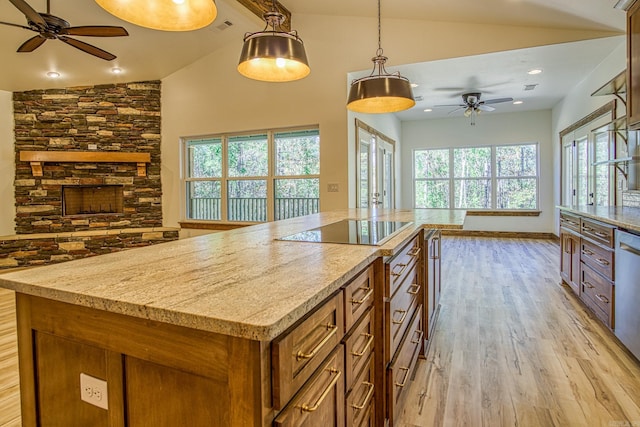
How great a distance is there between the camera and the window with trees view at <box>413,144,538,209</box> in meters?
8.01

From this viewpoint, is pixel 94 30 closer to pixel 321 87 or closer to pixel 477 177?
pixel 321 87

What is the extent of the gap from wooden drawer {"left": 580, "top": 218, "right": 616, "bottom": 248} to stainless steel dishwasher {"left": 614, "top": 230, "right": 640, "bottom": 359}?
0.11 m

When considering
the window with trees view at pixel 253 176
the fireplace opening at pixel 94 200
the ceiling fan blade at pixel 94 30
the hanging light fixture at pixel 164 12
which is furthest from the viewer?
the fireplace opening at pixel 94 200

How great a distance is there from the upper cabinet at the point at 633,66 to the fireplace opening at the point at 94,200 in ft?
Result: 22.1

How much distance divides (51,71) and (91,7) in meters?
1.94

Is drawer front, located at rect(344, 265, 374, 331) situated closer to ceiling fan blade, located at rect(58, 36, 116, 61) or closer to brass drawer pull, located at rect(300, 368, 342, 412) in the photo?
brass drawer pull, located at rect(300, 368, 342, 412)

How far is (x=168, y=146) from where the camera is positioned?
243 inches

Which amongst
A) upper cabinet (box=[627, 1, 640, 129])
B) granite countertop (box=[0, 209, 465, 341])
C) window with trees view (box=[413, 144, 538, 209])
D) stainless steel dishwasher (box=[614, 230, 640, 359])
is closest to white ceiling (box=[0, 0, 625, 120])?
upper cabinet (box=[627, 1, 640, 129])

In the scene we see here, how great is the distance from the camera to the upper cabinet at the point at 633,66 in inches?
106

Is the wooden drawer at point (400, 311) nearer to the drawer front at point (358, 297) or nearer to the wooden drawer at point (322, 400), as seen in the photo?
the drawer front at point (358, 297)

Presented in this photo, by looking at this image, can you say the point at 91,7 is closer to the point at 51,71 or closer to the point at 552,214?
the point at 51,71

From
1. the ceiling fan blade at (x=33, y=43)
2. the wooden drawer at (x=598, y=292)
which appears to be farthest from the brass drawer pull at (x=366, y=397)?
the ceiling fan blade at (x=33, y=43)

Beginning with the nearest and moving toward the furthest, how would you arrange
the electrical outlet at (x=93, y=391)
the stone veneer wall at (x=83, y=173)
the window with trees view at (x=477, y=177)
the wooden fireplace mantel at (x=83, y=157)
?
the electrical outlet at (x=93, y=391)
the wooden fireplace mantel at (x=83, y=157)
the stone veneer wall at (x=83, y=173)
the window with trees view at (x=477, y=177)

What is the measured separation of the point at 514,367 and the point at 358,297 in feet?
5.51
